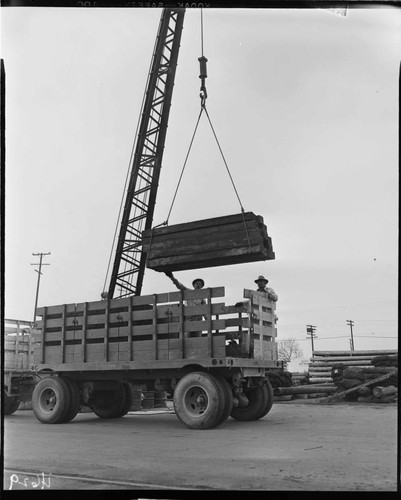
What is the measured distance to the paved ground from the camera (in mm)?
5004

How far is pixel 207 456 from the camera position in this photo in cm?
627

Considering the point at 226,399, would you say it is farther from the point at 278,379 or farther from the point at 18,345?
the point at 278,379

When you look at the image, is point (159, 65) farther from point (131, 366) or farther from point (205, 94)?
point (131, 366)

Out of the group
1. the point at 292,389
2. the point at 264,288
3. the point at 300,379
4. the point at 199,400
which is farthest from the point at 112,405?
the point at 300,379

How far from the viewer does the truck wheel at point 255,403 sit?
1057 cm

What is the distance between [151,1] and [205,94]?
6.22m

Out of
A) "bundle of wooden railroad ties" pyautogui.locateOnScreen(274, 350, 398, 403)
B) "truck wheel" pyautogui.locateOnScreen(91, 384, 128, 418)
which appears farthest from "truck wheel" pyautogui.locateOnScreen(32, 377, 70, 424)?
"bundle of wooden railroad ties" pyautogui.locateOnScreen(274, 350, 398, 403)

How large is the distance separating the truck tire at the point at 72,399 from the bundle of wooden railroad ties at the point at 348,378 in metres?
8.23

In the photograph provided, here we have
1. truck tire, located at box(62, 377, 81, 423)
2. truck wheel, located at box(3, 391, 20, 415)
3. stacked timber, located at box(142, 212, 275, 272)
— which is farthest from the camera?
truck wheel, located at box(3, 391, 20, 415)

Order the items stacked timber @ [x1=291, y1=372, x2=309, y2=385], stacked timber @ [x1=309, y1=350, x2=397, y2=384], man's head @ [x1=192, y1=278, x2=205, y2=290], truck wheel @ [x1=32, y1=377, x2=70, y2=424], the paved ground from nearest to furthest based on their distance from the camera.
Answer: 1. the paved ground
2. man's head @ [x1=192, y1=278, x2=205, y2=290]
3. truck wheel @ [x1=32, y1=377, x2=70, y2=424]
4. stacked timber @ [x1=309, y1=350, x2=397, y2=384]
5. stacked timber @ [x1=291, y1=372, x2=309, y2=385]

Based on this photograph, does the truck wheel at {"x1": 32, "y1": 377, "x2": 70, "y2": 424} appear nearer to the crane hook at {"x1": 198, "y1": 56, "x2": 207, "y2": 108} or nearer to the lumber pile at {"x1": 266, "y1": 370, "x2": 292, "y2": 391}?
the crane hook at {"x1": 198, "y1": 56, "x2": 207, "y2": 108}

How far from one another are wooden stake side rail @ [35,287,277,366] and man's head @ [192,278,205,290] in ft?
1.80

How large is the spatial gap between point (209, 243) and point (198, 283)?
788 millimetres
